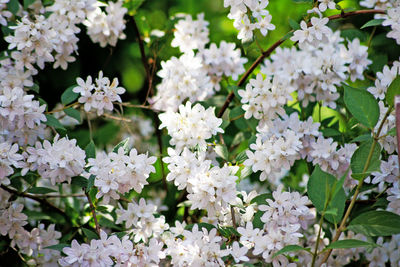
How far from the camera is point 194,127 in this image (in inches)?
41.4

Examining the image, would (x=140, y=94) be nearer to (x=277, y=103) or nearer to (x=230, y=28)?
(x=230, y=28)

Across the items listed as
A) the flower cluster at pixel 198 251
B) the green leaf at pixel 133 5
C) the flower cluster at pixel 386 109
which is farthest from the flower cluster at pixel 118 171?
the green leaf at pixel 133 5

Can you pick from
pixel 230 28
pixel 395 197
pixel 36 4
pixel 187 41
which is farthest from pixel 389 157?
pixel 230 28

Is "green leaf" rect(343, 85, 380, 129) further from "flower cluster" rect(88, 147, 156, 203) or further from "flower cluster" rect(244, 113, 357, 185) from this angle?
"flower cluster" rect(88, 147, 156, 203)

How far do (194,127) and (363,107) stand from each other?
342mm

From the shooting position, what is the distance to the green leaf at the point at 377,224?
2.92 feet

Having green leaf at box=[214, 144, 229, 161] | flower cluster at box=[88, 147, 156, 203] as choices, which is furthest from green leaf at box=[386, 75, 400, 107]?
flower cluster at box=[88, 147, 156, 203]

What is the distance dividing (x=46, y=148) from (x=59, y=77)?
1056mm

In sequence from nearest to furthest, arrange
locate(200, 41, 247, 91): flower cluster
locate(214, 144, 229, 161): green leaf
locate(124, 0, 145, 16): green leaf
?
locate(214, 144, 229, 161): green leaf, locate(200, 41, 247, 91): flower cluster, locate(124, 0, 145, 16): green leaf

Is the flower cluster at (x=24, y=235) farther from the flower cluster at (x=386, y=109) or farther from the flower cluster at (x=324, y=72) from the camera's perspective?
the flower cluster at (x=386, y=109)

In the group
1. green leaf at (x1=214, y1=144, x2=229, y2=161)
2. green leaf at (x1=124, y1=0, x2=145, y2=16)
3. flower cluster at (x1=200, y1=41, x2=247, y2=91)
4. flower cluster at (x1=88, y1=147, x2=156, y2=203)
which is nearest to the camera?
flower cluster at (x1=88, y1=147, x2=156, y2=203)

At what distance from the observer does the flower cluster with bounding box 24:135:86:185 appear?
0.98m

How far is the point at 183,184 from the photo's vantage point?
39.4 inches

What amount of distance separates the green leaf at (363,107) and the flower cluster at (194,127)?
0.27 metres
